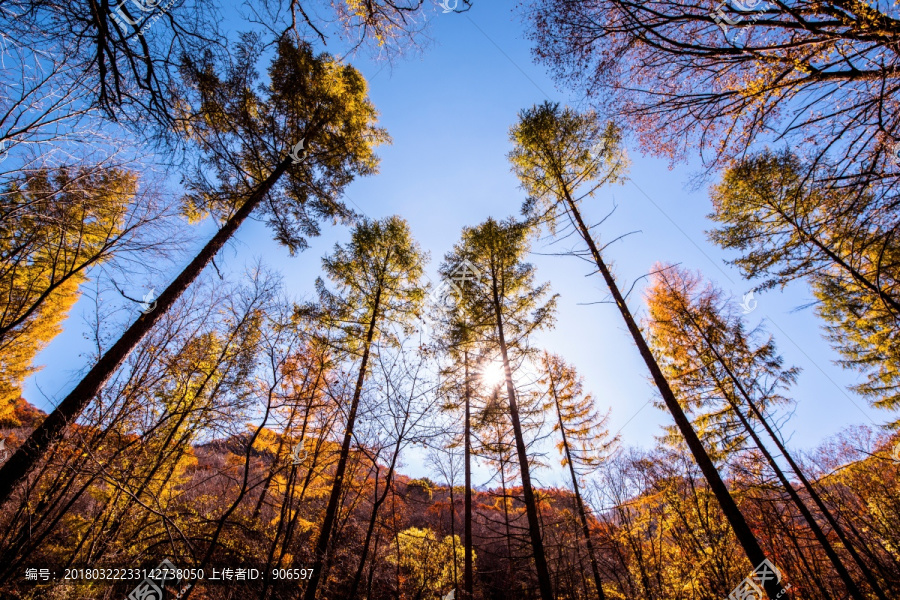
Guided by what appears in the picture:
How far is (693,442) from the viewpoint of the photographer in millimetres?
4680

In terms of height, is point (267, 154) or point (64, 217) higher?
point (267, 154)

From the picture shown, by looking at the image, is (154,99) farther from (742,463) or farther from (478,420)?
(742,463)

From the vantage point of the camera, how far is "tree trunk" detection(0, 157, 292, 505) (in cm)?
356

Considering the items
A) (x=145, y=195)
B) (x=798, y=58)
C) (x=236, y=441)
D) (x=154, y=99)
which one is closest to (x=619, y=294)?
(x=798, y=58)

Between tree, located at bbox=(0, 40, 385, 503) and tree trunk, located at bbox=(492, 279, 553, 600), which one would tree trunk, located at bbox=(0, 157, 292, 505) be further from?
tree trunk, located at bbox=(492, 279, 553, 600)

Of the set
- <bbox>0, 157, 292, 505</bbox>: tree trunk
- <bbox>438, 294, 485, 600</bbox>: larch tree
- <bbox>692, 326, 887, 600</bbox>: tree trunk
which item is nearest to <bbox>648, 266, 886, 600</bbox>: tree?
<bbox>692, 326, 887, 600</bbox>: tree trunk

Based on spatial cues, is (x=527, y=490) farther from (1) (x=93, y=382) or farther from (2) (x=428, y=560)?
(2) (x=428, y=560)

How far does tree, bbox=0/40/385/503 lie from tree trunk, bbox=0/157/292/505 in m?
0.01

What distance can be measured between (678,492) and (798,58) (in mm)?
9165

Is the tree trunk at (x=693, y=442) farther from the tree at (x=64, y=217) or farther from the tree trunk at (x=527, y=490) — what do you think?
→ the tree at (x=64, y=217)

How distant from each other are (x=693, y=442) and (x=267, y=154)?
32.6ft

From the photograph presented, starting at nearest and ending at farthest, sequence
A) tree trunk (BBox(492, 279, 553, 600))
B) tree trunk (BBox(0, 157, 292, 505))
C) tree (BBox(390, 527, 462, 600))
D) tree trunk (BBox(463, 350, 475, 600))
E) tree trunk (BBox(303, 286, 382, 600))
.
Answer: tree trunk (BBox(0, 157, 292, 505)) → tree trunk (BBox(492, 279, 553, 600)) → tree trunk (BBox(303, 286, 382, 600)) → tree trunk (BBox(463, 350, 475, 600)) → tree (BBox(390, 527, 462, 600))

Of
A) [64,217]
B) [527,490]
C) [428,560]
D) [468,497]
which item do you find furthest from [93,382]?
[428,560]

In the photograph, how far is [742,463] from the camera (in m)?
8.57
